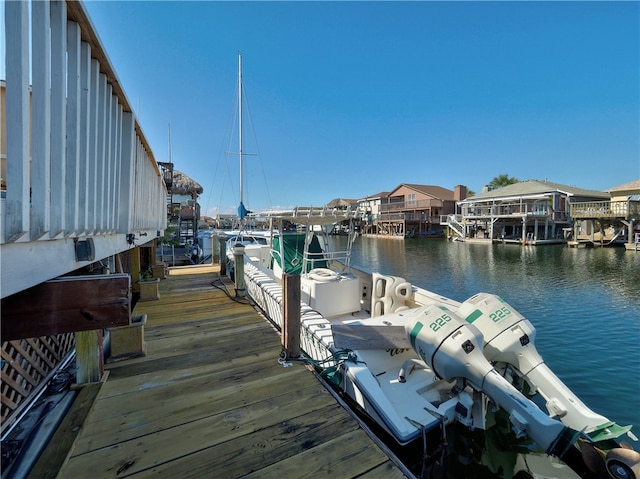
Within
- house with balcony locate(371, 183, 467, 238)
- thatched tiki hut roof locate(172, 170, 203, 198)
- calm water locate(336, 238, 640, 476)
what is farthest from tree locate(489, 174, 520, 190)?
thatched tiki hut roof locate(172, 170, 203, 198)

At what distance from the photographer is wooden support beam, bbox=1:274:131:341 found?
130 cm

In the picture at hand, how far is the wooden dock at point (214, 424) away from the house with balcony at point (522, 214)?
3215 centimetres

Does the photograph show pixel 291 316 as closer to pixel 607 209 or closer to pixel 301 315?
pixel 301 315

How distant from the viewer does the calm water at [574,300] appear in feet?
18.2

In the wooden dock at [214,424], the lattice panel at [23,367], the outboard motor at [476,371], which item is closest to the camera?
the wooden dock at [214,424]

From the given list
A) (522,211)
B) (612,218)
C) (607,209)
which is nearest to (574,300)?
(612,218)

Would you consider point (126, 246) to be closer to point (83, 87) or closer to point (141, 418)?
point (141, 418)

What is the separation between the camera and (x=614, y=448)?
297 centimetres

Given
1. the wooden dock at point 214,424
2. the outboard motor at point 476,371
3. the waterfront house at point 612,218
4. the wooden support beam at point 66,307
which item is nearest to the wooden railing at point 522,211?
the waterfront house at point 612,218

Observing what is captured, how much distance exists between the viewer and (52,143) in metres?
1.37

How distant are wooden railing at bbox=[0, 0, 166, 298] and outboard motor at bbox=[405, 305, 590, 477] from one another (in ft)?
11.4

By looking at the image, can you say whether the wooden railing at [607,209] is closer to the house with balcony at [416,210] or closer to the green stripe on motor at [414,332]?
the house with balcony at [416,210]

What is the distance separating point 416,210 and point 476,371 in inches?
1669

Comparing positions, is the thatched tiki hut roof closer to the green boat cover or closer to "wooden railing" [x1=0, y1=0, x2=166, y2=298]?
the green boat cover
